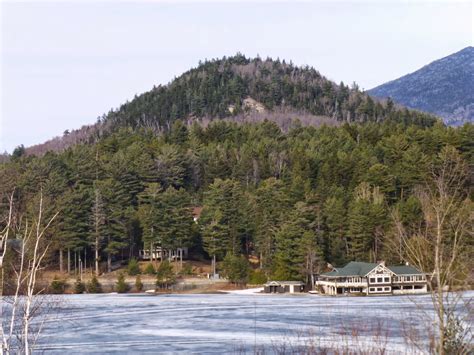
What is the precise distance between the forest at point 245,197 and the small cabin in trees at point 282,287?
97cm

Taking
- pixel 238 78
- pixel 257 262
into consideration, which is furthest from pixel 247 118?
pixel 257 262

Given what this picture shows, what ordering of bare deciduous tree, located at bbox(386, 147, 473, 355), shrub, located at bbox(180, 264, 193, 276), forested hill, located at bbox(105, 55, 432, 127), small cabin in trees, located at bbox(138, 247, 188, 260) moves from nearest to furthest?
bare deciduous tree, located at bbox(386, 147, 473, 355) → shrub, located at bbox(180, 264, 193, 276) → small cabin in trees, located at bbox(138, 247, 188, 260) → forested hill, located at bbox(105, 55, 432, 127)

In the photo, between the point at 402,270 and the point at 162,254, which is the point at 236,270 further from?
the point at 402,270

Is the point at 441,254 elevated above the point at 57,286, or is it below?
above

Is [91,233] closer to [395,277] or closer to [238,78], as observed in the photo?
[395,277]

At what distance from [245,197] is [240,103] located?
65869 millimetres

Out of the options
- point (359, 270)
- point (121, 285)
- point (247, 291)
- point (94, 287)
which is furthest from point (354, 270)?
point (94, 287)

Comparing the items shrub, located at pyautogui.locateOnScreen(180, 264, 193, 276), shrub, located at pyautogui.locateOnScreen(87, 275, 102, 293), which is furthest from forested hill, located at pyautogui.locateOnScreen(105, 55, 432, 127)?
shrub, located at pyautogui.locateOnScreen(87, 275, 102, 293)

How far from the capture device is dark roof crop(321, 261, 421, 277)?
152ft

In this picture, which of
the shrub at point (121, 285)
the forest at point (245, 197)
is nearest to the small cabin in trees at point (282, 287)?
the forest at point (245, 197)

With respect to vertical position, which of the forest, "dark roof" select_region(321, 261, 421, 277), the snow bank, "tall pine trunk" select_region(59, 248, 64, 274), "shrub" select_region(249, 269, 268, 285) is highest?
the forest

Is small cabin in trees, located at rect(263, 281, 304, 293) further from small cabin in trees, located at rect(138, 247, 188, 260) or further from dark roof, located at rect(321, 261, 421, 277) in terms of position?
small cabin in trees, located at rect(138, 247, 188, 260)

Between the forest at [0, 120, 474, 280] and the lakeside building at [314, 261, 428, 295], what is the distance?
1.65 meters

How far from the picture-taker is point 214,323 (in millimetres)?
28422
